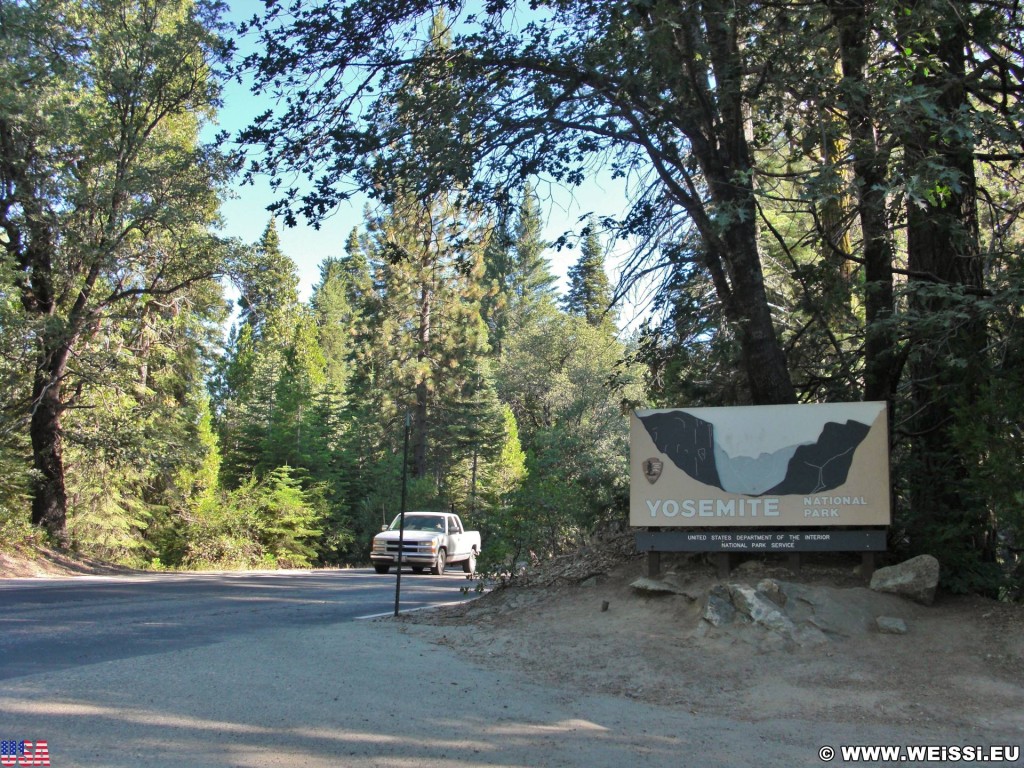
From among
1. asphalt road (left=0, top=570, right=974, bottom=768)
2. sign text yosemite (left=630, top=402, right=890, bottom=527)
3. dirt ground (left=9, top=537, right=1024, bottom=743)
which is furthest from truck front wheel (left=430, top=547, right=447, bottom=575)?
sign text yosemite (left=630, top=402, right=890, bottom=527)

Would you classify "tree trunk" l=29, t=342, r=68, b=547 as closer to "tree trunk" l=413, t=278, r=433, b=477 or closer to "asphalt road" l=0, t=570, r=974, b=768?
A: "asphalt road" l=0, t=570, r=974, b=768

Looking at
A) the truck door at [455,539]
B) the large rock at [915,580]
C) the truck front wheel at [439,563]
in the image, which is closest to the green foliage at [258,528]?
the truck door at [455,539]

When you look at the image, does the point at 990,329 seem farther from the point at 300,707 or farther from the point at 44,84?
the point at 44,84

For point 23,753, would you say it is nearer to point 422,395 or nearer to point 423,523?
point 423,523

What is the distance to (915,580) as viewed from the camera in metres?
8.48

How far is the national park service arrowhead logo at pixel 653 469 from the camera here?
990 cm

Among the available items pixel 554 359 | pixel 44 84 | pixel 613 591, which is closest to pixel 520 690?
pixel 613 591

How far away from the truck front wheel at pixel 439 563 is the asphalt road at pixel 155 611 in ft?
13.0

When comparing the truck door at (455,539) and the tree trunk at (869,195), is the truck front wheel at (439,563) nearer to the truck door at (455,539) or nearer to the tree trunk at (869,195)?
the truck door at (455,539)

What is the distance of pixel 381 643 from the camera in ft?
28.1

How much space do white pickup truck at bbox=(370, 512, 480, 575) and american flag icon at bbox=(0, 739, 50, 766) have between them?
1642 cm

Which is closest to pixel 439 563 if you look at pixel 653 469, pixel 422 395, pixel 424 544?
pixel 424 544

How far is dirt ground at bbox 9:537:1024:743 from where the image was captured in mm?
6445

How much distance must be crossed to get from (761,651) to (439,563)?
15.5 metres
